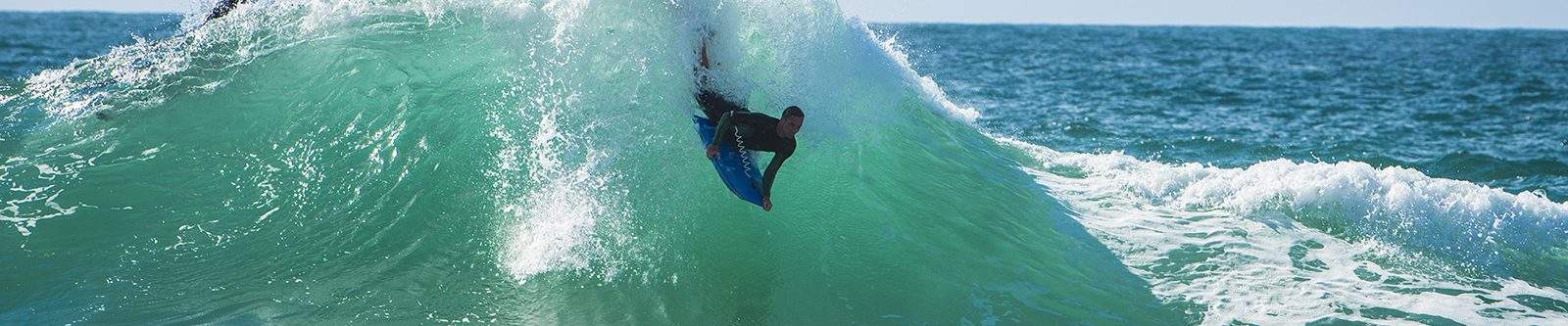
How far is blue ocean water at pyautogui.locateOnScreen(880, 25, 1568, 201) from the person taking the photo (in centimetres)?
1456

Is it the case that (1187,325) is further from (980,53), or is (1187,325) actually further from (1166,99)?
(980,53)

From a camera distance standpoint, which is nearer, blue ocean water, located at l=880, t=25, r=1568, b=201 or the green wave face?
the green wave face

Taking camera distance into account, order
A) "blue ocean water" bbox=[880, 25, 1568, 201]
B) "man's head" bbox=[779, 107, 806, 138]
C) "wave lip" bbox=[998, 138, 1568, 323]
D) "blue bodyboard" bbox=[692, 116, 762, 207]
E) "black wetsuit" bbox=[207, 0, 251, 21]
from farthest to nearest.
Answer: "blue ocean water" bbox=[880, 25, 1568, 201], "black wetsuit" bbox=[207, 0, 251, 21], "wave lip" bbox=[998, 138, 1568, 323], "blue bodyboard" bbox=[692, 116, 762, 207], "man's head" bbox=[779, 107, 806, 138]

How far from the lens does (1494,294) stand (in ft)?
25.8

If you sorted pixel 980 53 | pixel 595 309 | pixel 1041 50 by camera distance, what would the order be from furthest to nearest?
pixel 1041 50 → pixel 980 53 → pixel 595 309

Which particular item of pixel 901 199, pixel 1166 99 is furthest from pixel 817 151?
pixel 1166 99

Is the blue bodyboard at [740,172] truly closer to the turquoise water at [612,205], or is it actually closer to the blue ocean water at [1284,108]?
the turquoise water at [612,205]

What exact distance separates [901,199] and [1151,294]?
2.11m

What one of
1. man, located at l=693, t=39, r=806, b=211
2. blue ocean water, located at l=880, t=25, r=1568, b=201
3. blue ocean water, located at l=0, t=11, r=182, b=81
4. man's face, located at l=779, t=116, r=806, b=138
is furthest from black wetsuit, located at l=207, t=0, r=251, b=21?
Answer: man's face, located at l=779, t=116, r=806, b=138

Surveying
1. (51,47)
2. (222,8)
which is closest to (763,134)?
(222,8)

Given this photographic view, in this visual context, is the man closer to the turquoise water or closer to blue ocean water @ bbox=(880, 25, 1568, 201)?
the turquoise water

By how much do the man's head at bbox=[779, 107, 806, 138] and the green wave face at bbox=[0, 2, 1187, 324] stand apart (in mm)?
A: 997

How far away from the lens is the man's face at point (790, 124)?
6707mm

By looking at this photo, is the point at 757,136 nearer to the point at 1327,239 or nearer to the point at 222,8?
the point at 1327,239
